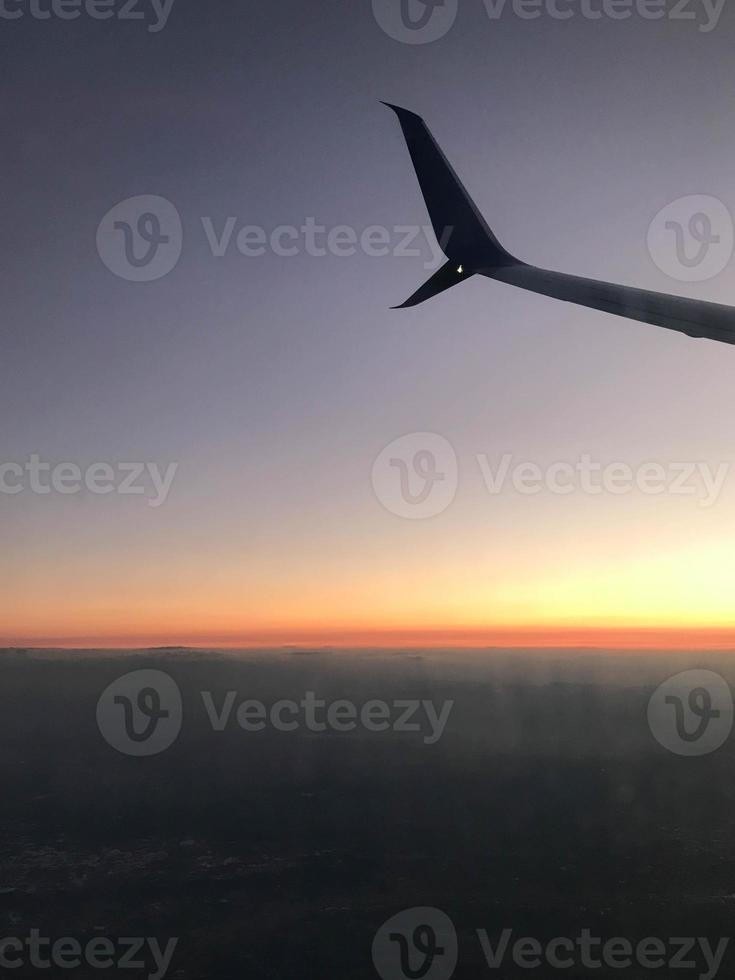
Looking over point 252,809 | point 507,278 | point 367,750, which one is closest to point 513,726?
point 367,750

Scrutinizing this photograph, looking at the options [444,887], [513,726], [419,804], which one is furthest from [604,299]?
[513,726]

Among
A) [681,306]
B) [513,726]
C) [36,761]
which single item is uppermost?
[681,306]

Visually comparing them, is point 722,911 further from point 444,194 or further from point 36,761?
point 36,761

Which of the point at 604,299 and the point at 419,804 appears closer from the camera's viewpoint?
the point at 604,299

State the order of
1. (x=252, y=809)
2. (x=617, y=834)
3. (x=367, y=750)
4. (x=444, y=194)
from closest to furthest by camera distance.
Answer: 1. (x=444, y=194)
2. (x=617, y=834)
3. (x=252, y=809)
4. (x=367, y=750)

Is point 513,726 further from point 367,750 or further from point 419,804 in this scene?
point 419,804

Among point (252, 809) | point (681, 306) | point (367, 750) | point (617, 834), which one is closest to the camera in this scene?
point (681, 306)

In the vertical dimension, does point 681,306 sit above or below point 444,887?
above

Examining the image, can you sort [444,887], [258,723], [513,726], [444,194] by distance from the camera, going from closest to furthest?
1. [444,194]
2. [444,887]
3. [513,726]
4. [258,723]

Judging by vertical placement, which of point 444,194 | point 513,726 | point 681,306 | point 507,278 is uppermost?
point 444,194
